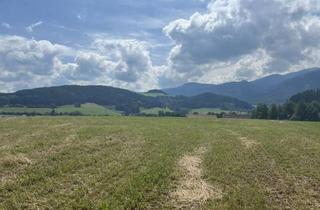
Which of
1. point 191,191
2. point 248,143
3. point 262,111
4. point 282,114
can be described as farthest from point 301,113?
point 191,191

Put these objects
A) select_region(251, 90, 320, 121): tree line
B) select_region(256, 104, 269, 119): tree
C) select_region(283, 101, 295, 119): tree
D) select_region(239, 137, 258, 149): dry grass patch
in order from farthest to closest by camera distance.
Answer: select_region(283, 101, 295, 119): tree, select_region(256, 104, 269, 119): tree, select_region(251, 90, 320, 121): tree line, select_region(239, 137, 258, 149): dry grass patch

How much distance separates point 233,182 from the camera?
67.9 ft

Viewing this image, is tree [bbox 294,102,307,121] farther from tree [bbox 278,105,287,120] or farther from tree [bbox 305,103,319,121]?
tree [bbox 278,105,287,120]

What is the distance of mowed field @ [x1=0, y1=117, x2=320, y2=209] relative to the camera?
16.8 metres

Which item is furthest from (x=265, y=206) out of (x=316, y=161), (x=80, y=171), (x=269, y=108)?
(x=269, y=108)

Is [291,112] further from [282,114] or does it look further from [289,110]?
[282,114]

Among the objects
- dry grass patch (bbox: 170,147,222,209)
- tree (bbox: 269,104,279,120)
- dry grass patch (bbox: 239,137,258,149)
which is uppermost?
tree (bbox: 269,104,279,120)

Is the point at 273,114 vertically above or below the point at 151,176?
above

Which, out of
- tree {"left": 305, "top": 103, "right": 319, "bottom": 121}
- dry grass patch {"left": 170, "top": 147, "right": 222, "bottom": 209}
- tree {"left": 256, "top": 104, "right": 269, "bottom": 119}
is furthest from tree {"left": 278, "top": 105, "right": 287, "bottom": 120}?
dry grass patch {"left": 170, "top": 147, "right": 222, "bottom": 209}

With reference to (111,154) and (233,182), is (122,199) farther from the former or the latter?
(111,154)

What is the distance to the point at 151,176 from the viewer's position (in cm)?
2052

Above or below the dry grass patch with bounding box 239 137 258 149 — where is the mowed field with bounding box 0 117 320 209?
below

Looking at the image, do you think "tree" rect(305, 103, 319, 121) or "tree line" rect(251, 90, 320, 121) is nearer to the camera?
"tree" rect(305, 103, 319, 121)

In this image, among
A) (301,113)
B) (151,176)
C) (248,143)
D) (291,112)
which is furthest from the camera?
(291,112)
